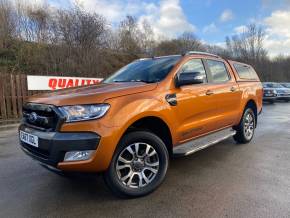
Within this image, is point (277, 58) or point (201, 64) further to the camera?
Result: point (277, 58)

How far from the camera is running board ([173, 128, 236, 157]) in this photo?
13.1 ft

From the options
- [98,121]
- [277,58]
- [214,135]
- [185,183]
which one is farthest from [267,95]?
[277,58]

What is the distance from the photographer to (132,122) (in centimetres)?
338

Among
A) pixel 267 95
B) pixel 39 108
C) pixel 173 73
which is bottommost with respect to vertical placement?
pixel 267 95

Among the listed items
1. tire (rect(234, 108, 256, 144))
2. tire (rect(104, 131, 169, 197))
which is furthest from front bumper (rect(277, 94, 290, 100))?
tire (rect(104, 131, 169, 197))

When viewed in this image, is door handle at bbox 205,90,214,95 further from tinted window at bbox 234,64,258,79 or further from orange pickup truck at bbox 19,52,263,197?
tinted window at bbox 234,64,258,79

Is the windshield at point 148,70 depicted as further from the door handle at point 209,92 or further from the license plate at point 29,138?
the license plate at point 29,138

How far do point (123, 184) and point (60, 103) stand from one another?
1.22 m

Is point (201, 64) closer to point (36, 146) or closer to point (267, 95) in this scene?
point (36, 146)

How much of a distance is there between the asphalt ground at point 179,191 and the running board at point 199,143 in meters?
0.42

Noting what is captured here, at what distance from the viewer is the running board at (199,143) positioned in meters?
4.01

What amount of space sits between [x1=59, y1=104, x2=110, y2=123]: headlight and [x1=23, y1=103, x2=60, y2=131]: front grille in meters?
0.12

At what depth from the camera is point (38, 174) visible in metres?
4.41

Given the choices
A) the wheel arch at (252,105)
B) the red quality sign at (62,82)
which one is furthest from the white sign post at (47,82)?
the wheel arch at (252,105)
